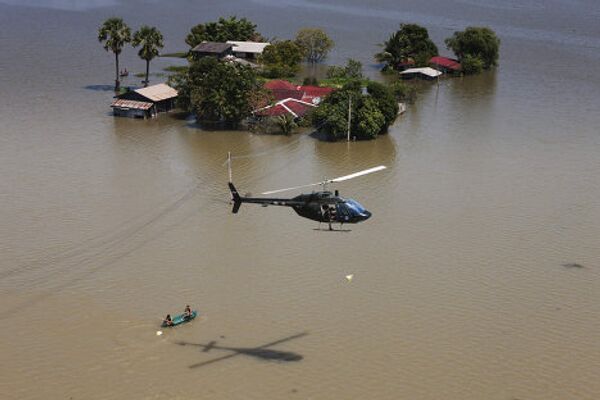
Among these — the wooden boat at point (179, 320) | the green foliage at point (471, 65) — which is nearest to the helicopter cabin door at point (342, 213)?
the wooden boat at point (179, 320)

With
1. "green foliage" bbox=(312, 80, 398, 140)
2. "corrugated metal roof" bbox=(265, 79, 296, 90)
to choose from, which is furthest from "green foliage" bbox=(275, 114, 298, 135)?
"corrugated metal roof" bbox=(265, 79, 296, 90)

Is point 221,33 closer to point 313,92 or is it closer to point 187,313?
point 313,92

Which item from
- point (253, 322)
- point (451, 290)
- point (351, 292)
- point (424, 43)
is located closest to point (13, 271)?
point (253, 322)

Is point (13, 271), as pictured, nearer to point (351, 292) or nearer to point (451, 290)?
point (351, 292)

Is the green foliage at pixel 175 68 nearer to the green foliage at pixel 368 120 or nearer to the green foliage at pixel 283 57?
the green foliage at pixel 283 57

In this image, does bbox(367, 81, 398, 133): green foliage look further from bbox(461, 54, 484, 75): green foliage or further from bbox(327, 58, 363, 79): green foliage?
bbox(461, 54, 484, 75): green foliage

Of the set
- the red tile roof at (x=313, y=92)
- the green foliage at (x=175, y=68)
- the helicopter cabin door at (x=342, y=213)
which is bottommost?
the helicopter cabin door at (x=342, y=213)
